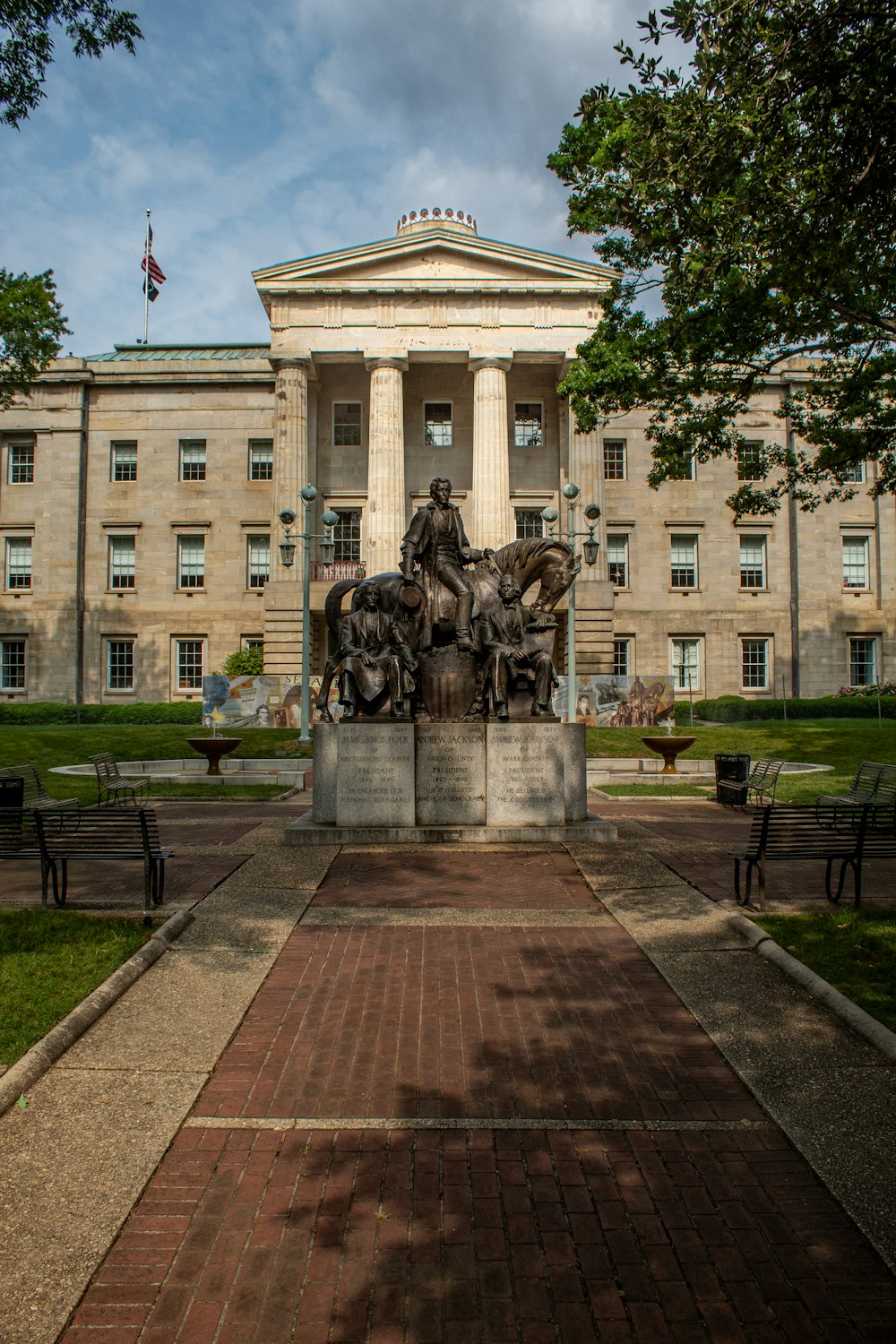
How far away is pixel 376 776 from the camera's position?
12570mm

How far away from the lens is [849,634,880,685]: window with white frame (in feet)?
172

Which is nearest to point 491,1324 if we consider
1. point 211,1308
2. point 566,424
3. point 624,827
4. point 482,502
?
point 211,1308

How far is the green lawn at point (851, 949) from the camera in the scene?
662cm

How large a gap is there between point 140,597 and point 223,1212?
167ft

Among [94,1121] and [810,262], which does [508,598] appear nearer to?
[810,262]

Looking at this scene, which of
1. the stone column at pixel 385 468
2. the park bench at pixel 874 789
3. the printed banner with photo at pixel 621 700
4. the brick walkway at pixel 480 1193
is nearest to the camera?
the brick walkway at pixel 480 1193

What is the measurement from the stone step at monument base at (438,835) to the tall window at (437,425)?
40459mm

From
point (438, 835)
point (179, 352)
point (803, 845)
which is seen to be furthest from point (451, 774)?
point (179, 352)

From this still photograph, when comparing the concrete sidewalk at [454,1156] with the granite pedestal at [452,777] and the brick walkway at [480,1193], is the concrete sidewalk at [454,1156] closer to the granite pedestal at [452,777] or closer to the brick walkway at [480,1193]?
the brick walkway at [480,1193]

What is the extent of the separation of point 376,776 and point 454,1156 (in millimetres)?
8081

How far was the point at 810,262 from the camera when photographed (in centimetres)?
838

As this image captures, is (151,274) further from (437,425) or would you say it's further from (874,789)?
(874,789)

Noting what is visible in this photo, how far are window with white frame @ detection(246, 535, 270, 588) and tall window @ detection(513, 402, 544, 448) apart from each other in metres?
14.6

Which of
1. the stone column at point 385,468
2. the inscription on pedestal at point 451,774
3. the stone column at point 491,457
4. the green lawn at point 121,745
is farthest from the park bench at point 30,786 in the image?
the stone column at point 491,457
